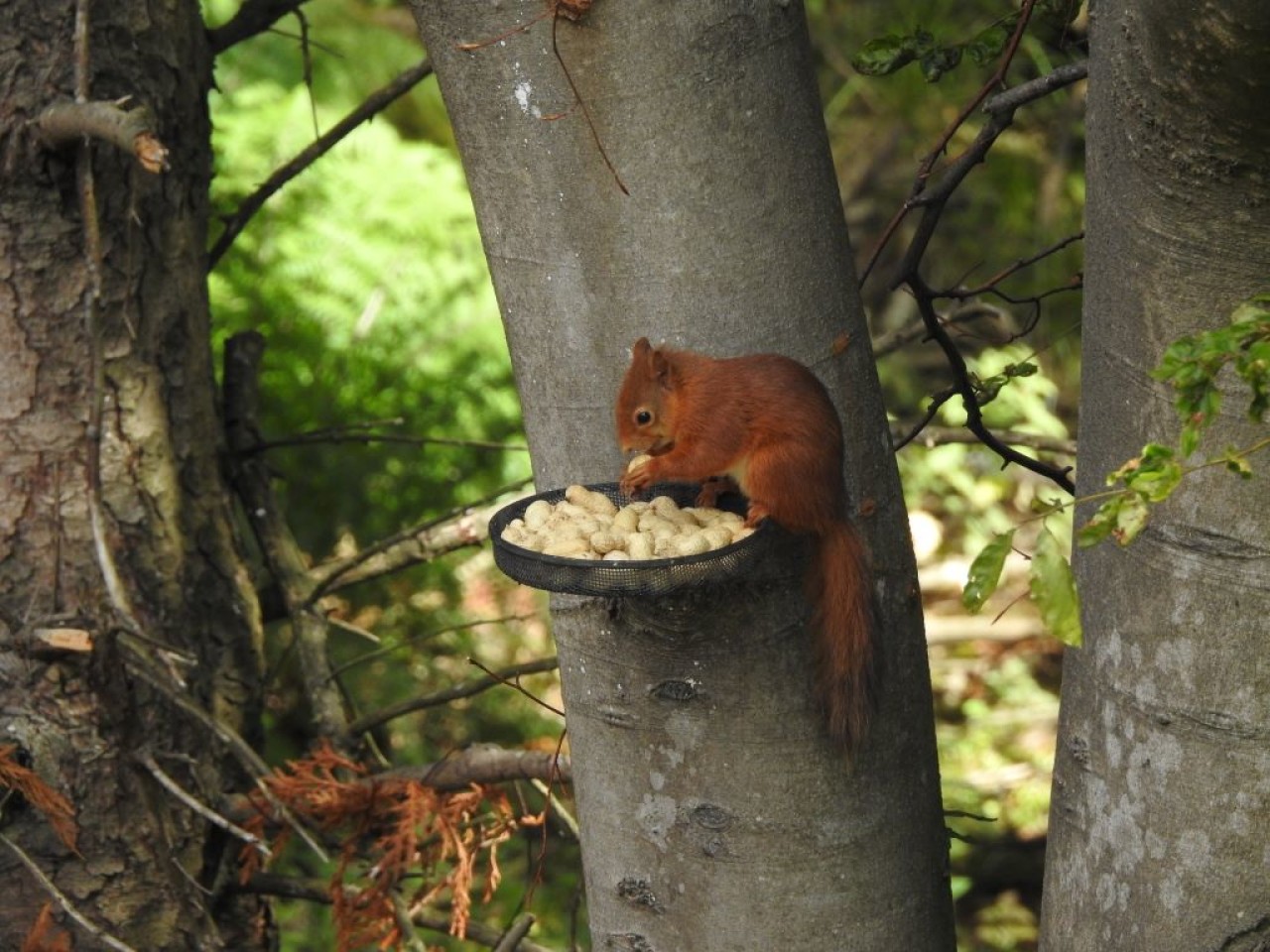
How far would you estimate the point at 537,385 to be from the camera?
1.48 m

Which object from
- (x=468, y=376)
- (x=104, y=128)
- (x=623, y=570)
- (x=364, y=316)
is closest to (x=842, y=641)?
Answer: (x=623, y=570)

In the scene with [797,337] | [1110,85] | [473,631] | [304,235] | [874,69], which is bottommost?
[473,631]

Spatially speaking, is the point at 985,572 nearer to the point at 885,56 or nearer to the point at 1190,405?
the point at 1190,405

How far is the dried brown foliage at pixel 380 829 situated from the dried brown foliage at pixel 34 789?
0.91 feet

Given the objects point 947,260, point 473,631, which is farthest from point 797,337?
point 947,260

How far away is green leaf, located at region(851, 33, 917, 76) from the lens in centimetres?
177

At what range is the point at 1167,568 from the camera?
51.5 inches

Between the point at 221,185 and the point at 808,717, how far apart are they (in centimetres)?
290

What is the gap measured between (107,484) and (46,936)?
0.62 meters

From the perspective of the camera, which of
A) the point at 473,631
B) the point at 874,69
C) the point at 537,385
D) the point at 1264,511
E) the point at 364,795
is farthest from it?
the point at 473,631

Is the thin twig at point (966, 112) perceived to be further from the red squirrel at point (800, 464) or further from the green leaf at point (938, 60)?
the red squirrel at point (800, 464)

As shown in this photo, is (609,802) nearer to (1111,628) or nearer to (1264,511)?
(1111,628)

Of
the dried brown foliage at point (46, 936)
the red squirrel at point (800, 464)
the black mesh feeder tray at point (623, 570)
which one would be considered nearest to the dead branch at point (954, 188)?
the red squirrel at point (800, 464)

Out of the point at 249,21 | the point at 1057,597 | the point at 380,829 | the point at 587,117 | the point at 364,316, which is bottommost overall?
the point at 380,829
